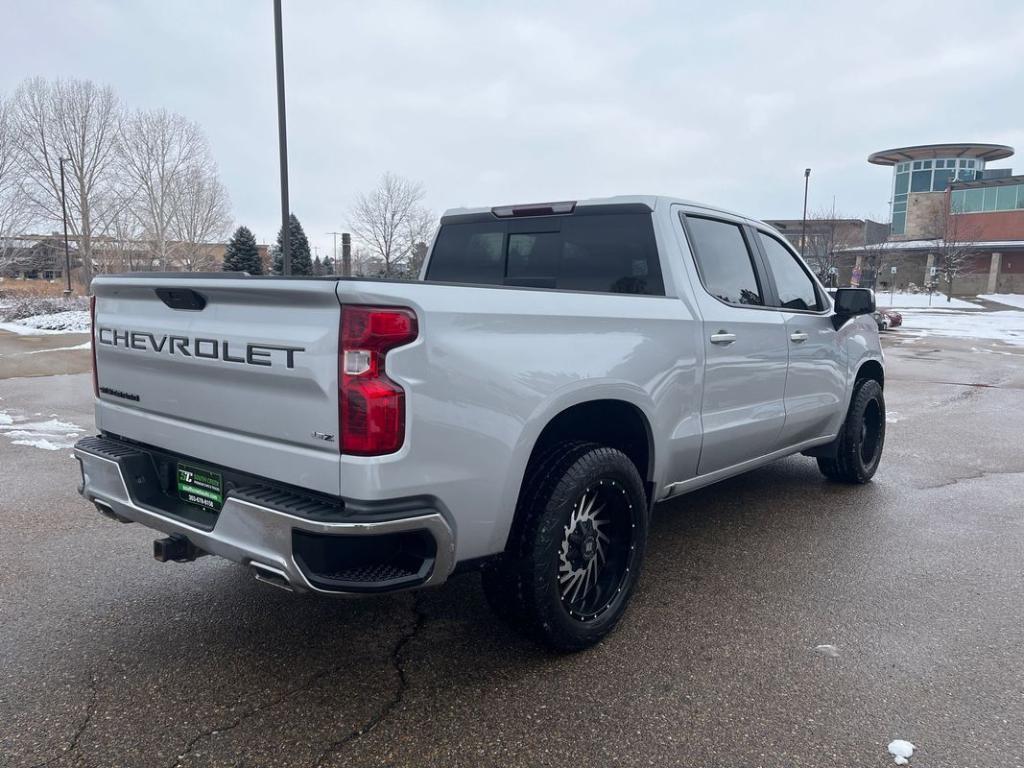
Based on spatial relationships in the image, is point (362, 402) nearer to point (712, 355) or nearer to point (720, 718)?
point (720, 718)

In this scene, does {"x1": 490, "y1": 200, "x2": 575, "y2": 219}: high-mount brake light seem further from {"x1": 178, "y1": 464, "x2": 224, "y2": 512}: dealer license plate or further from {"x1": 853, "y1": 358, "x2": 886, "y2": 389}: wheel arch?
{"x1": 853, "y1": 358, "x2": 886, "y2": 389}: wheel arch

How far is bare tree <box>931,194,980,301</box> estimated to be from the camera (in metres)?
49.7

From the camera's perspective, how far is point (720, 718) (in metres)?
2.62

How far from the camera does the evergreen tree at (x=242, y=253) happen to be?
39456mm

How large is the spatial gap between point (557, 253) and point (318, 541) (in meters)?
2.28

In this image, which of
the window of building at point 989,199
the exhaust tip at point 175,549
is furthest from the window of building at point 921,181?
the exhaust tip at point 175,549

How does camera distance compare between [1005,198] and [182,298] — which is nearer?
[182,298]

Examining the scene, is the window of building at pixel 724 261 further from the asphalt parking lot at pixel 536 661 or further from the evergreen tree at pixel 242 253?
the evergreen tree at pixel 242 253

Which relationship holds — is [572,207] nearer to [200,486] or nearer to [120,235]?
[200,486]

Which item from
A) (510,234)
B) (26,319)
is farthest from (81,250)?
(510,234)

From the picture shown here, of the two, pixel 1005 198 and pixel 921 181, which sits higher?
pixel 921 181

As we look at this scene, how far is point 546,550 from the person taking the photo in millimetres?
2787

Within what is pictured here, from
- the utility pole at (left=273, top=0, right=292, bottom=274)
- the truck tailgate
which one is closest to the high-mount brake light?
the truck tailgate

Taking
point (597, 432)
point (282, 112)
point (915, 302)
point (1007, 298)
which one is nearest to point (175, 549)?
point (597, 432)
